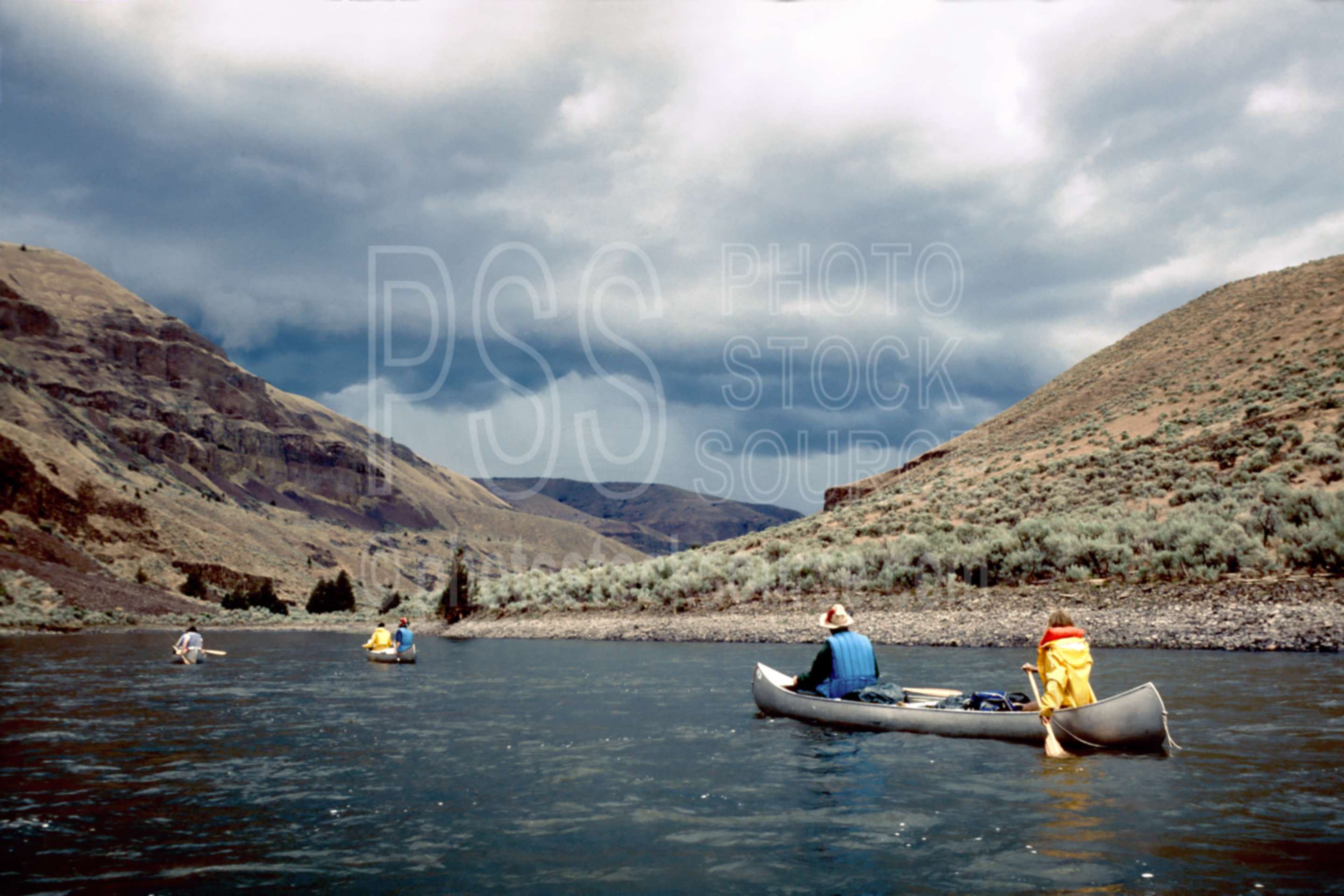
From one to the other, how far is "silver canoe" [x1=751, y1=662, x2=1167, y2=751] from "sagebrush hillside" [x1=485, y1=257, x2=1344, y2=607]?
1858 centimetres

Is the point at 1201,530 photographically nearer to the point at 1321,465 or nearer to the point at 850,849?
the point at 1321,465

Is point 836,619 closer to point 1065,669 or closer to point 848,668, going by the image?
point 848,668

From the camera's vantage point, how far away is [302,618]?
82.0 meters

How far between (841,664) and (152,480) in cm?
12632

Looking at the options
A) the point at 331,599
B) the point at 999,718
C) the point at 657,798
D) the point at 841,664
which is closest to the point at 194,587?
the point at 331,599

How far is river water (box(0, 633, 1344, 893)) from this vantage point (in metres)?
7.56

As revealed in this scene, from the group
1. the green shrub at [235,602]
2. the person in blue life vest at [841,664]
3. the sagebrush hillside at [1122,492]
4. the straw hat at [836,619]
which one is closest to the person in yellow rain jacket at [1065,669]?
the person in blue life vest at [841,664]

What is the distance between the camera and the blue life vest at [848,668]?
1513 cm

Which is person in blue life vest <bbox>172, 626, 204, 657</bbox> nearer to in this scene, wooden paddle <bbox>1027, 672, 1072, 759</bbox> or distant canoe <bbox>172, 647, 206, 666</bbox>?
distant canoe <bbox>172, 647, 206, 666</bbox>

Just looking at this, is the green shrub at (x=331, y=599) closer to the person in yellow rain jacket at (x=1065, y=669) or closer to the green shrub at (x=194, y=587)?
the green shrub at (x=194, y=587)

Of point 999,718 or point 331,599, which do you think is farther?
point 331,599

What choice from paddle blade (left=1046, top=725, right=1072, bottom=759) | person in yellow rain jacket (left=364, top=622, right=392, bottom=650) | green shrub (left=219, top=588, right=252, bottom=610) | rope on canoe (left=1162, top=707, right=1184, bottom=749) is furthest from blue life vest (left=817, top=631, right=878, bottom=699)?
green shrub (left=219, top=588, right=252, bottom=610)

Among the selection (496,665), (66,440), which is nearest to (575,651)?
(496,665)

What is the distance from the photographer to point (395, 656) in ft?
104
